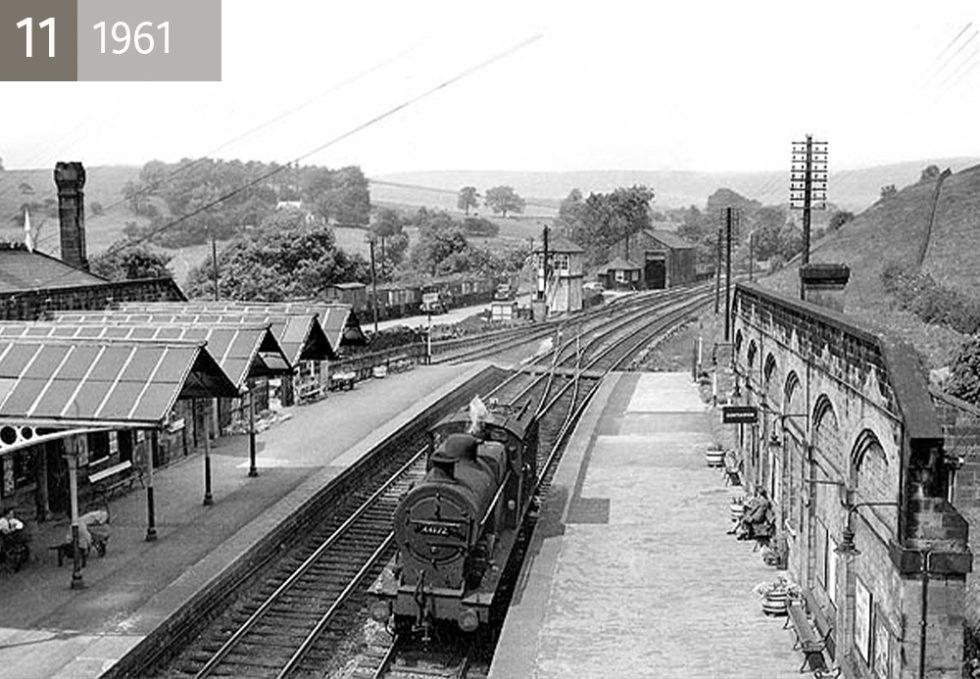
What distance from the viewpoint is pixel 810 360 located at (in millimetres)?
14586

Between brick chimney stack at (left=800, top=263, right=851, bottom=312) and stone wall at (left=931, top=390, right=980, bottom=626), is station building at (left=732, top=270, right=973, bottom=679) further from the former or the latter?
brick chimney stack at (left=800, top=263, right=851, bottom=312)

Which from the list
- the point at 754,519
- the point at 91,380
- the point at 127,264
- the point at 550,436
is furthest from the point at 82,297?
the point at 127,264

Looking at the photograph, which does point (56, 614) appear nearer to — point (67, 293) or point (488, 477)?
point (488, 477)

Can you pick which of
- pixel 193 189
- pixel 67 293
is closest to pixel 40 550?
pixel 67 293

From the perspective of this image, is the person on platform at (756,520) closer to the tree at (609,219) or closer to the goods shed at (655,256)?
the goods shed at (655,256)

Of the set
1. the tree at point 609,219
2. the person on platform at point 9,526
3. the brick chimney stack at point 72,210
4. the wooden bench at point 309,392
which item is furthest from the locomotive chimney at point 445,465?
the tree at point 609,219

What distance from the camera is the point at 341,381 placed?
119ft

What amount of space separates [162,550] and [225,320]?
7.96 meters

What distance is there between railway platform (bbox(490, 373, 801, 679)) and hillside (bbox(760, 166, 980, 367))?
14.6 metres

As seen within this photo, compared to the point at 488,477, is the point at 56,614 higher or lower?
lower

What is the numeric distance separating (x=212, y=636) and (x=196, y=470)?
933 centimetres

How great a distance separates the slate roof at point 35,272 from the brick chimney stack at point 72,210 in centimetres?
195

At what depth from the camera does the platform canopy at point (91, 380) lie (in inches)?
590

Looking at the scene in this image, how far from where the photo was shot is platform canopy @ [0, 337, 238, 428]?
14992 mm
